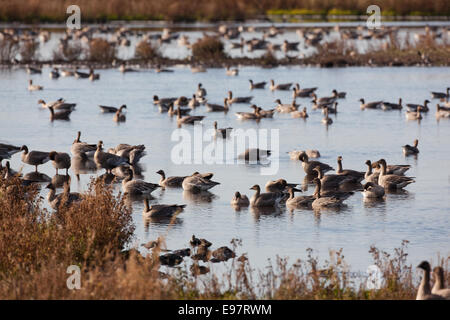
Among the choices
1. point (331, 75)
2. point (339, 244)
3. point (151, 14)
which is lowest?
point (339, 244)

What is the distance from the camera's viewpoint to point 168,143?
28.3 metres

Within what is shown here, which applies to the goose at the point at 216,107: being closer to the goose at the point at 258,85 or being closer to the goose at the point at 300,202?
the goose at the point at 258,85

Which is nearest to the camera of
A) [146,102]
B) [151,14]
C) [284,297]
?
[284,297]

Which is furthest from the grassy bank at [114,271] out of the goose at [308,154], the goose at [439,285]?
the goose at [308,154]

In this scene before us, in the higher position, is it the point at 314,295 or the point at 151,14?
the point at 151,14

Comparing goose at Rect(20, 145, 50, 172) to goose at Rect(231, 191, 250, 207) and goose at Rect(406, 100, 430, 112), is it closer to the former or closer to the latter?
goose at Rect(231, 191, 250, 207)

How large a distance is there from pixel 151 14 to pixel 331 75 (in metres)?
41.1

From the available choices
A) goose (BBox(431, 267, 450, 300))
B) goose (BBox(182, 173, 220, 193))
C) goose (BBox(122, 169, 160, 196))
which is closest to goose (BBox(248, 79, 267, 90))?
goose (BBox(182, 173, 220, 193))

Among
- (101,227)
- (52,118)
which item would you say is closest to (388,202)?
(101,227)

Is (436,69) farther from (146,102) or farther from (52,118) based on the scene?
(52,118)

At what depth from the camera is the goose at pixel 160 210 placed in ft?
58.1

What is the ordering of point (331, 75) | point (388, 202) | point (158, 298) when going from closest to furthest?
point (158, 298), point (388, 202), point (331, 75)

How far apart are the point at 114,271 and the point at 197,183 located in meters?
9.95

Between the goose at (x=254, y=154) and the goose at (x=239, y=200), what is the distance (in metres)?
5.81
